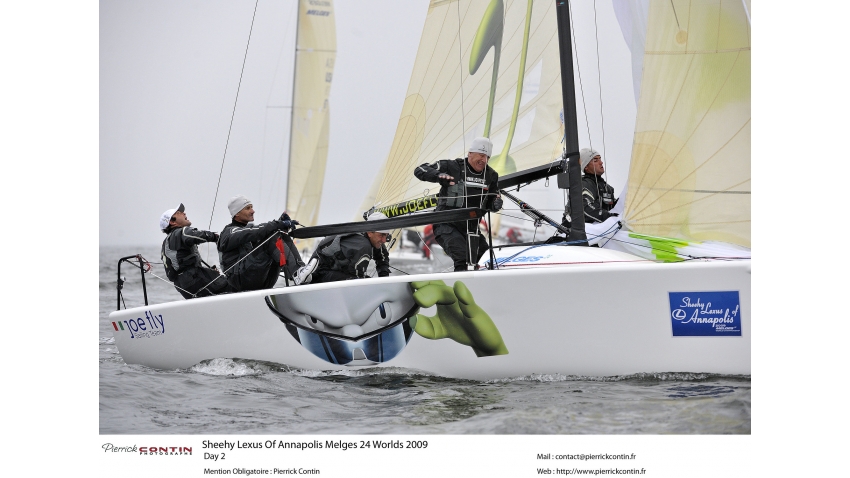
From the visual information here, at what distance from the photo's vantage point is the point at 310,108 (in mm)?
13555

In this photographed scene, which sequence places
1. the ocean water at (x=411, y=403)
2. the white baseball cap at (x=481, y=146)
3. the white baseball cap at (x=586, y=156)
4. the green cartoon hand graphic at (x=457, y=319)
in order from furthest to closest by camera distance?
1. the white baseball cap at (x=586, y=156)
2. the white baseball cap at (x=481, y=146)
3. the green cartoon hand graphic at (x=457, y=319)
4. the ocean water at (x=411, y=403)

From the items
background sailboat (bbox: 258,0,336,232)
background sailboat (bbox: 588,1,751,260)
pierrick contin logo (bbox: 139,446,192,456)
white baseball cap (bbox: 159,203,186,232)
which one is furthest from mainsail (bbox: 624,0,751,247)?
background sailboat (bbox: 258,0,336,232)

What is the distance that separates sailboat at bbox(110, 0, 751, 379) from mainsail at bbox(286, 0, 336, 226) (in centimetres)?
870

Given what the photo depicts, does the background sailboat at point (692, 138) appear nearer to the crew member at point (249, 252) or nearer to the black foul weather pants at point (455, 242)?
the black foul weather pants at point (455, 242)

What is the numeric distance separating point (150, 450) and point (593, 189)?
9.47 feet

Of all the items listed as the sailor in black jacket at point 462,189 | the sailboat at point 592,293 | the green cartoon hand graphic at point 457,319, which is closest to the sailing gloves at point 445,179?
the sailor in black jacket at point 462,189

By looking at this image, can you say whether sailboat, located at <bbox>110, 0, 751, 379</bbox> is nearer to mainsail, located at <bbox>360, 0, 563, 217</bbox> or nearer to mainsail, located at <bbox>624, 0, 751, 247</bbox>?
mainsail, located at <bbox>624, 0, 751, 247</bbox>

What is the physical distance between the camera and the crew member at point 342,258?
453 cm

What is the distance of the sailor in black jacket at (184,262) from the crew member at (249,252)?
0.52 feet

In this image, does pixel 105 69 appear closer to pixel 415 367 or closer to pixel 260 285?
pixel 260 285

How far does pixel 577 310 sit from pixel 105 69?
112 inches

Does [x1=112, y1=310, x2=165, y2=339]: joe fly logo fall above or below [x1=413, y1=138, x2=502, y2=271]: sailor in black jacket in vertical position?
below

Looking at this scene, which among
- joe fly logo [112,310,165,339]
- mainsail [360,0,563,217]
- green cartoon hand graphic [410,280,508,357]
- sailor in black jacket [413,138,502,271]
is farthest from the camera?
mainsail [360,0,563,217]

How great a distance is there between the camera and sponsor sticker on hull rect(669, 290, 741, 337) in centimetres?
356
